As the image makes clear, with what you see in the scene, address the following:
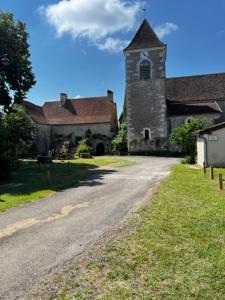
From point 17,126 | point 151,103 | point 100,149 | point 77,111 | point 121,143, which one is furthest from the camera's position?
point 77,111

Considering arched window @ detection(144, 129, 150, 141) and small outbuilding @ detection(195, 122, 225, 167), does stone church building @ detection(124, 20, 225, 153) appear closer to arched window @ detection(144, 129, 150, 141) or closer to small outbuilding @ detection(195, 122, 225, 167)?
arched window @ detection(144, 129, 150, 141)

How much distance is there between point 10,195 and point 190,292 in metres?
9.87

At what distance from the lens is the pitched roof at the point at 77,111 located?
44844 mm

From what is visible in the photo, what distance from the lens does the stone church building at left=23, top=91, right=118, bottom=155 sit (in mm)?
44188

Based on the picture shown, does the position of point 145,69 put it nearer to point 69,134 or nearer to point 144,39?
point 144,39

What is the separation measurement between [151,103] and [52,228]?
108 feet

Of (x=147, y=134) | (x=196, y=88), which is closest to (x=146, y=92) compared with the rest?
(x=147, y=134)

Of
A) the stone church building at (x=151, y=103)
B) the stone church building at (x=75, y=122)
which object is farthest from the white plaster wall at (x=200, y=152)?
the stone church building at (x=75, y=122)

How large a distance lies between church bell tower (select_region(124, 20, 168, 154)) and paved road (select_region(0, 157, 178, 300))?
86.0 ft

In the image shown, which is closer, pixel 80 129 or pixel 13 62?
pixel 13 62

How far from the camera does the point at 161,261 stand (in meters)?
5.68

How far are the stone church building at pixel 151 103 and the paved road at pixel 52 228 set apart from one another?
26.3m

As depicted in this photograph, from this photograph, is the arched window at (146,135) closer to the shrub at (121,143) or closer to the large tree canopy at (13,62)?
the shrub at (121,143)

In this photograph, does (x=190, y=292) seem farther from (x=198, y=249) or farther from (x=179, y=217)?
(x=179, y=217)
